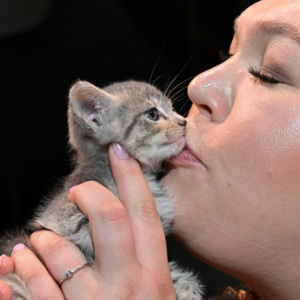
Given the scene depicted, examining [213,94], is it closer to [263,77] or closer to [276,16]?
[263,77]

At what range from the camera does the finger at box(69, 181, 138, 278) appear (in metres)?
1.23

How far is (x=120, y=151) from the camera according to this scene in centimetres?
140

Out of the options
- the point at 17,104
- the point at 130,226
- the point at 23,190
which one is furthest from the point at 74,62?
the point at 130,226

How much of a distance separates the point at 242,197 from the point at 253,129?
0.59 feet

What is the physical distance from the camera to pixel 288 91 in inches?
48.0

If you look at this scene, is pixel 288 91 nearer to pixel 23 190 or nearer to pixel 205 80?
pixel 205 80

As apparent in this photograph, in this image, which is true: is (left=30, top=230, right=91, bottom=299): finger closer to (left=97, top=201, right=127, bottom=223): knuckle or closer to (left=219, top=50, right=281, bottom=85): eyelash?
(left=97, top=201, right=127, bottom=223): knuckle

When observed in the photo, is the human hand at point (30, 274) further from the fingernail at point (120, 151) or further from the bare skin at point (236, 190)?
the fingernail at point (120, 151)

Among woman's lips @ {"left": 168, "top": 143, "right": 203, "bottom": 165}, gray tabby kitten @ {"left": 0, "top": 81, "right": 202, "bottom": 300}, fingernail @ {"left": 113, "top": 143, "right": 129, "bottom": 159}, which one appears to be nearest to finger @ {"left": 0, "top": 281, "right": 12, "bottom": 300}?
gray tabby kitten @ {"left": 0, "top": 81, "right": 202, "bottom": 300}

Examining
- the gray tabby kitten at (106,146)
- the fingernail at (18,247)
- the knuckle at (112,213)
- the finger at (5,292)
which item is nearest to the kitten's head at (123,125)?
the gray tabby kitten at (106,146)

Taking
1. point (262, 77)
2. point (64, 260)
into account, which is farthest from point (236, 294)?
point (262, 77)

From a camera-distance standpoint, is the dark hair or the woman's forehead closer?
the woman's forehead

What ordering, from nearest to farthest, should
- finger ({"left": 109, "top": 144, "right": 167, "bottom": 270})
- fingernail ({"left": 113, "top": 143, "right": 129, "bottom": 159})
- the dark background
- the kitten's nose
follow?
finger ({"left": 109, "top": 144, "right": 167, "bottom": 270})
fingernail ({"left": 113, "top": 143, "right": 129, "bottom": 159})
the kitten's nose
the dark background

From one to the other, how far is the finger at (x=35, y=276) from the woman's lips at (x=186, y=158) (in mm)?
488
